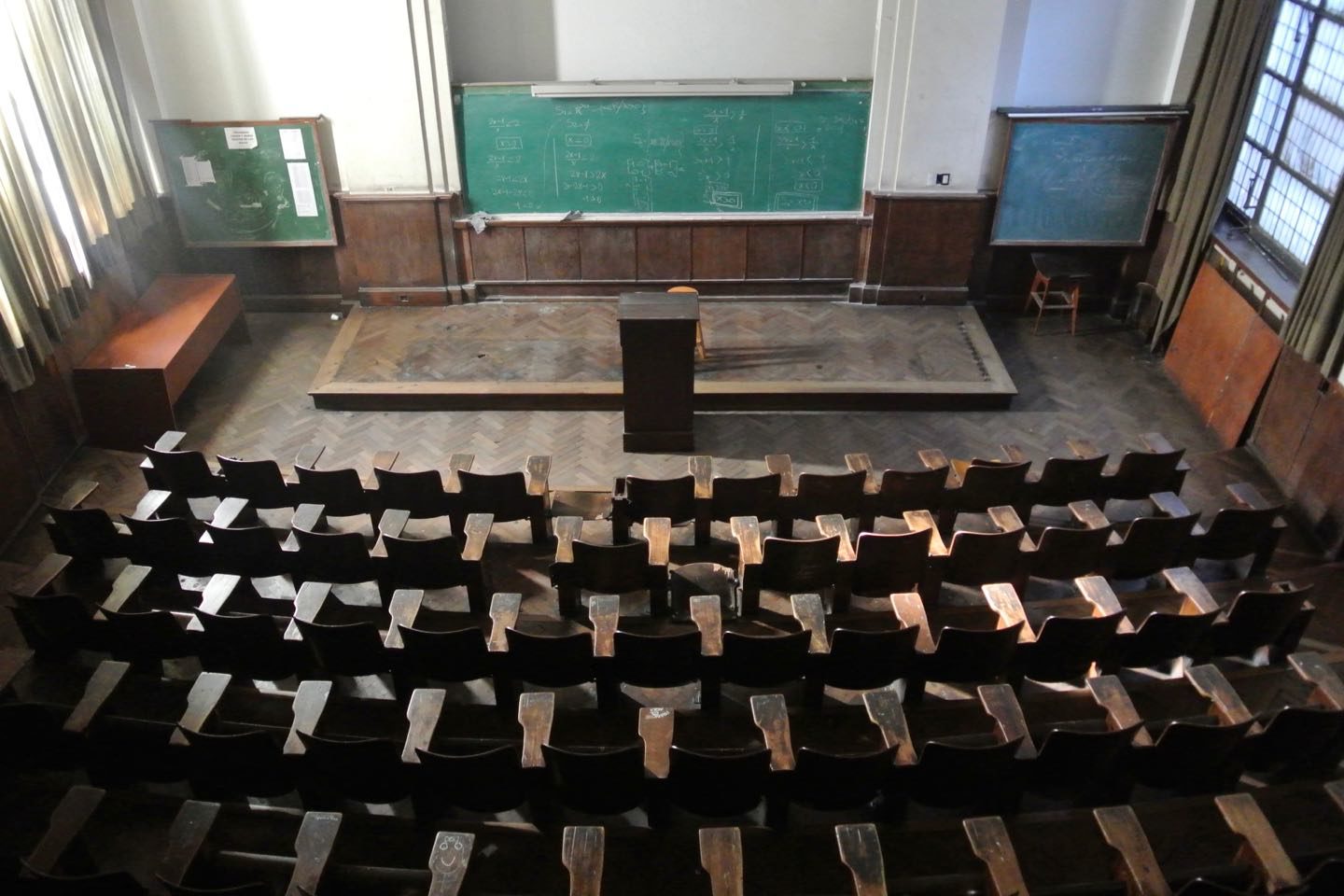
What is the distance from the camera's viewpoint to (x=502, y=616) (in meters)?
4.62

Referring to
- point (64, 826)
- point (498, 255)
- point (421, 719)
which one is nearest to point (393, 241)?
point (498, 255)

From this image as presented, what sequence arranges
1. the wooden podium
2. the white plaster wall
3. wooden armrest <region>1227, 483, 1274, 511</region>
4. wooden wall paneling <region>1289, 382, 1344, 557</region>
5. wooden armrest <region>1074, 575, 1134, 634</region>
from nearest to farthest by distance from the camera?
wooden armrest <region>1074, 575, 1134, 634</region> < wooden armrest <region>1227, 483, 1274, 511</region> < wooden wall paneling <region>1289, 382, 1344, 557</region> < the wooden podium < the white plaster wall

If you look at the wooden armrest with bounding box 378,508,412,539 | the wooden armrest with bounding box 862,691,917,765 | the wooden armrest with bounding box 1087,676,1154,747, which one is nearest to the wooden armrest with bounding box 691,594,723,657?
Result: the wooden armrest with bounding box 862,691,917,765

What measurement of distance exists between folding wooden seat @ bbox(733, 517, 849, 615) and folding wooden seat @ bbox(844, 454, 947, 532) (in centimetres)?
64

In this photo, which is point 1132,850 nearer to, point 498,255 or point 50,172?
point 498,255

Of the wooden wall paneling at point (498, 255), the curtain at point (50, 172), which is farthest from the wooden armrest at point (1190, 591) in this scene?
the curtain at point (50, 172)

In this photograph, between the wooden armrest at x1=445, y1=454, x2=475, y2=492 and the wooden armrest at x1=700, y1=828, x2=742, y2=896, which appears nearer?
the wooden armrest at x1=700, y1=828, x2=742, y2=896

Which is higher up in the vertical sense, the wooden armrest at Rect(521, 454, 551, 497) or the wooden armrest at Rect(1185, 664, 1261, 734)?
the wooden armrest at Rect(1185, 664, 1261, 734)

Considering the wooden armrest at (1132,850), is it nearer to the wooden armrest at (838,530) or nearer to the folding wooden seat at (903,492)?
the wooden armrest at (838,530)

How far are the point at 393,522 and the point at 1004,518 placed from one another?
301cm

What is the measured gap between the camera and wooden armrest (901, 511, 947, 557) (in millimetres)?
5090

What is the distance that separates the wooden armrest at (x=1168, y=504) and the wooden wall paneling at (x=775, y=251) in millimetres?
3774

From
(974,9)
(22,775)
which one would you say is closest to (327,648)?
(22,775)

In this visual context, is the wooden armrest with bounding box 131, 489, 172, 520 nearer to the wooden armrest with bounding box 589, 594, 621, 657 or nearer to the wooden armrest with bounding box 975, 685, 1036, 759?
the wooden armrest with bounding box 589, 594, 621, 657
